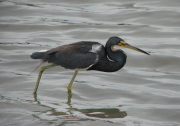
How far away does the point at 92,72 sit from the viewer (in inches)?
398

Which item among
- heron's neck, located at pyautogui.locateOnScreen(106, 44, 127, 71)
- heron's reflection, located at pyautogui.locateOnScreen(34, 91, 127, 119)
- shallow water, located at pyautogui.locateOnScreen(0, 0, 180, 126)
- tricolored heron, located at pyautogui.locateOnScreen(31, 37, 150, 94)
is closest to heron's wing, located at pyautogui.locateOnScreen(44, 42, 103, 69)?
tricolored heron, located at pyautogui.locateOnScreen(31, 37, 150, 94)

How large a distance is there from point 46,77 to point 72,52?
151cm

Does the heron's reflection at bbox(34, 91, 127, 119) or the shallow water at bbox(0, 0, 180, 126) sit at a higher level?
the shallow water at bbox(0, 0, 180, 126)

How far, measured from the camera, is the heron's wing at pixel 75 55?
8289mm

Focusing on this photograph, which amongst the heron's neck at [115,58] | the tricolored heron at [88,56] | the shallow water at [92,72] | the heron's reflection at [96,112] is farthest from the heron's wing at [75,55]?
the heron's reflection at [96,112]

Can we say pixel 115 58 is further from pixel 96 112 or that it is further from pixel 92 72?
pixel 92 72

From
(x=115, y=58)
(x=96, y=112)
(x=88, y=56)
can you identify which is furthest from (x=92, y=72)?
(x=96, y=112)

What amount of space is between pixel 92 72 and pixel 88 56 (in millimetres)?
1871

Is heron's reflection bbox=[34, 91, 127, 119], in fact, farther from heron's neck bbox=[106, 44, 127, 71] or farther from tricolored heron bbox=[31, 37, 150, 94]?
heron's neck bbox=[106, 44, 127, 71]

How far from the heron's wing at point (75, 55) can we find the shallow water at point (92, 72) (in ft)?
2.06

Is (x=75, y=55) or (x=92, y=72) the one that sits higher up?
(x=75, y=55)

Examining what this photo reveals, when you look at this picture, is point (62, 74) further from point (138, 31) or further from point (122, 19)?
point (122, 19)

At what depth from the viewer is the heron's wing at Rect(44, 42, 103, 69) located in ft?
27.2

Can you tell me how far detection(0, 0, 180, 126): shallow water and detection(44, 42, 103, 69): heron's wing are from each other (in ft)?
2.06
